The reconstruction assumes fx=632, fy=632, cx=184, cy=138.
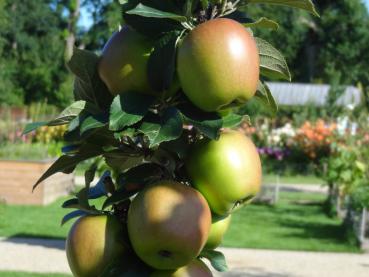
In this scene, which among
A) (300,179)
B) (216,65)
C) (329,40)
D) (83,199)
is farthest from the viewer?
(329,40)

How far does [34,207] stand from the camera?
11727mm

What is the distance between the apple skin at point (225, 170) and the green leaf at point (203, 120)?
3.0 inches

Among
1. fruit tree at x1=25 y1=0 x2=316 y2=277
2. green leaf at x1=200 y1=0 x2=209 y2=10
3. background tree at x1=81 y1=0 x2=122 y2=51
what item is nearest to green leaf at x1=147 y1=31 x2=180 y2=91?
fruit tree at x1=25 y1=0 x2=316 y2=277

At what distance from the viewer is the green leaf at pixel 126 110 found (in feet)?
4.85

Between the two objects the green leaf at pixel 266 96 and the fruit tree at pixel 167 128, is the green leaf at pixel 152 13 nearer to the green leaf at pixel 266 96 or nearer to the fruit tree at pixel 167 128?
the fruit tree at pixel 167 128

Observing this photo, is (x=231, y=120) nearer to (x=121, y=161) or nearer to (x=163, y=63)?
(x=163, y=63)

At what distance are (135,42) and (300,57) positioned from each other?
170ft

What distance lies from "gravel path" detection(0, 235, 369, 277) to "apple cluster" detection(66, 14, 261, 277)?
524 cm

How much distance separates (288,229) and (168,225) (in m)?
8.97

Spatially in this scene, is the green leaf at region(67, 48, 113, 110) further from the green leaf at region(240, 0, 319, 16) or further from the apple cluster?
the green leaf at region(240, 0, 319, 16)

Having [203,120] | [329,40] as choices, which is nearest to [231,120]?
[203,120]

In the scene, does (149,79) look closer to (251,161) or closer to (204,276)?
(251,161)

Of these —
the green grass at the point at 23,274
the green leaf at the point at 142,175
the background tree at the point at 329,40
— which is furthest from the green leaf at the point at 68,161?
the background tree at the point at 329,40

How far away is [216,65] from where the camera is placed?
1.44 metres
